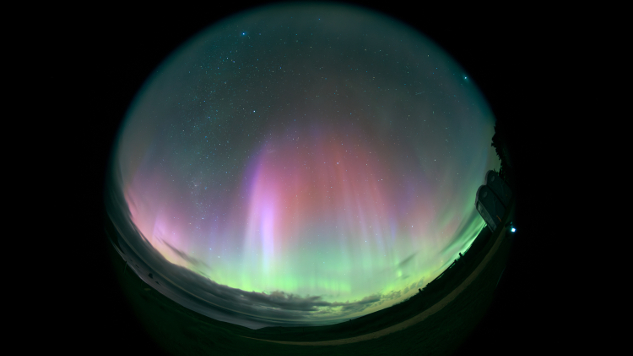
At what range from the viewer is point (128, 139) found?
9.78ft

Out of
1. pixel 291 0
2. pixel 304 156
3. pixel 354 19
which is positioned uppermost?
pixel 291 0

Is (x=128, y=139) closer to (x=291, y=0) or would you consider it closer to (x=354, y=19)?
(x=291, y=0)

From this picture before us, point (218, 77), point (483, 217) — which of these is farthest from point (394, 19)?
point (483, 217)

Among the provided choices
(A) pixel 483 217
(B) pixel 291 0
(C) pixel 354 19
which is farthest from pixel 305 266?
(B) pixel 291 0

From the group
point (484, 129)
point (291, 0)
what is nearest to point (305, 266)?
point (484, 129)

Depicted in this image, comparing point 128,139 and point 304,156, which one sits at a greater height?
point 128,139

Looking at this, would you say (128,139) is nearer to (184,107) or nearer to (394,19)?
(184,107)

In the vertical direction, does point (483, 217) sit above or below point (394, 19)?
below

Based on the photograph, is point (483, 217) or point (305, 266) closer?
point (483, 217)

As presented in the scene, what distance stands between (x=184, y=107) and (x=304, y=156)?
4.50 ft

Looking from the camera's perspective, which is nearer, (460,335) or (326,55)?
(326,55)

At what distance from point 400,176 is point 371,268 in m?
1.11

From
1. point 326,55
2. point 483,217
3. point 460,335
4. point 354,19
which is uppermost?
point 354,19

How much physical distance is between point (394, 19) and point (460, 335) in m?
3.72
